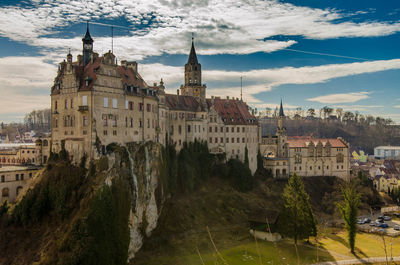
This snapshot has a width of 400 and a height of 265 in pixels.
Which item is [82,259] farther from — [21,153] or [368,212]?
[368,212]

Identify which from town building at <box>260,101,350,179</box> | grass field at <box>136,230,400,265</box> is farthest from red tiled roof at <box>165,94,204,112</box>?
grass field at <box>136,230,400,265</box>

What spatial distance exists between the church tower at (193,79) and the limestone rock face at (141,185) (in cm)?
2664

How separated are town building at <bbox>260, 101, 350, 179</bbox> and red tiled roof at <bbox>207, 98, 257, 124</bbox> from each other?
777cm

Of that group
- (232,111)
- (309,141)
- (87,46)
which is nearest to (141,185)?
(87,46)

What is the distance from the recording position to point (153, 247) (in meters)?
48.2

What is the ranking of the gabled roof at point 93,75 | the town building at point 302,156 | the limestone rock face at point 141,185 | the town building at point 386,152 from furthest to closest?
the town building at point 386,152 < the town building at point 302,156 < the gabled roof at point 93,75 < the limestone rock face at point 141,185

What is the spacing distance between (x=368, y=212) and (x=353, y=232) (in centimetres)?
3220

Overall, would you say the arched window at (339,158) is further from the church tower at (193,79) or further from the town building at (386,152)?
the town building at (386,152)

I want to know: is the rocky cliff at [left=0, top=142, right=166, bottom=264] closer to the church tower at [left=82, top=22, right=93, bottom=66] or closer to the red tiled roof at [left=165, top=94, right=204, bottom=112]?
the church tower at [left=82, top=22, right=93, bottom=66]

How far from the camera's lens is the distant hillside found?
578ft

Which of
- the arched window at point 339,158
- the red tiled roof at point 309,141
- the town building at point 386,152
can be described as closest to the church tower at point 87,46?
the red tiled roof at point 309,141

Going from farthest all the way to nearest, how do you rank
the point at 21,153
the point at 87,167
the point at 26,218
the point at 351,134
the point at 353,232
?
1. the point at 351,134
2. the point at 21,153
3. the point at 353,232
4. the point at 87,167
5. the point at 26,218

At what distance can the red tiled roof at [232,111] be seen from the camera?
80.4 m

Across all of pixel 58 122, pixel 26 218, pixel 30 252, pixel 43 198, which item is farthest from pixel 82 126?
pixel 30 252
